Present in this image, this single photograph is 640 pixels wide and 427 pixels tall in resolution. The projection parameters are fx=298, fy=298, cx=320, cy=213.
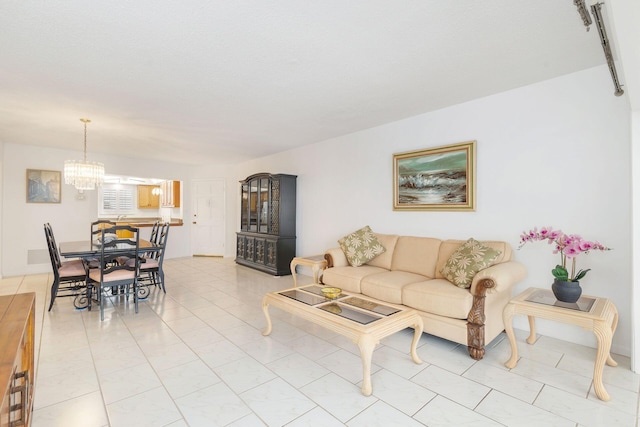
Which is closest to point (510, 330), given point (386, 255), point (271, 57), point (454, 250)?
point (454, 250)

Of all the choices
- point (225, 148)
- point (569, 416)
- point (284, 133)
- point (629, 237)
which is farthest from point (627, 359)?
point (225, 148)

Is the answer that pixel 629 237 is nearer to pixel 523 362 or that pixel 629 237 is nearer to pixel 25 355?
pixel 523 362

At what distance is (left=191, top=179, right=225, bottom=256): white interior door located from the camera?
753 centimetres

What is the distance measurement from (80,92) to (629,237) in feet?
16.9

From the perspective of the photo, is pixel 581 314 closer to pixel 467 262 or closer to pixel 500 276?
pixel 500 276

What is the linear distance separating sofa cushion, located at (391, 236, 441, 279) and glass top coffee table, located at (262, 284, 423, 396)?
1.01m

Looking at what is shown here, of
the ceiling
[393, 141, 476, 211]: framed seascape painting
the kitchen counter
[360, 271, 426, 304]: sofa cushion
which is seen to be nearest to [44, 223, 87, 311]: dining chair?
the ceiling

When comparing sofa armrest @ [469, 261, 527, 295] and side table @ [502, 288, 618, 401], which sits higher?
sofa armrest @ [469, 261, 527, 295]

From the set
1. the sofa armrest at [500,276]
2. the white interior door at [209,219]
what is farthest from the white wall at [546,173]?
the white interior door at [209,219]

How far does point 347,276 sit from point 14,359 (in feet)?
8.98

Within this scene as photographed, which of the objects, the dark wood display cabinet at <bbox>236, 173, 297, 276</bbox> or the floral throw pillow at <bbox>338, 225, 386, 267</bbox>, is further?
the dark wood display cabinet at <bbox>236, 173, 297, 276</bbox>

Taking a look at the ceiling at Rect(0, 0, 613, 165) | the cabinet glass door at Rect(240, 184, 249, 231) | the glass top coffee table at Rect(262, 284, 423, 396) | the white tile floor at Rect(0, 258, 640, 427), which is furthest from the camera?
the cabinet glass door at Rect(240, 184, 249, 231)

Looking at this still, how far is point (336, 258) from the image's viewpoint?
3.84 metres

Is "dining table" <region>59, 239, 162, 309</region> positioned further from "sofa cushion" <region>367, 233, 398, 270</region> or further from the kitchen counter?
the kitchen counter
